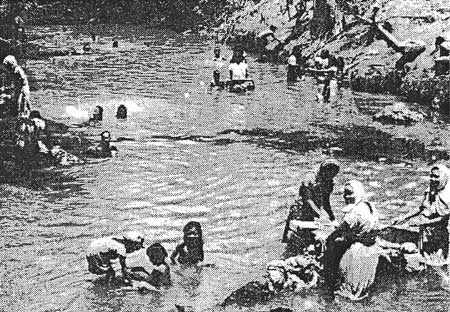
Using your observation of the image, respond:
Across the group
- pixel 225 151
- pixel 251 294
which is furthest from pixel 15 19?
pixel 251 294

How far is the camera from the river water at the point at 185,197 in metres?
10.0

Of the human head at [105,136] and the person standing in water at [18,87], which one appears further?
the human head at [105,136]

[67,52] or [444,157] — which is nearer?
[444,157]

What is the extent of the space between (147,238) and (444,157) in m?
9.60

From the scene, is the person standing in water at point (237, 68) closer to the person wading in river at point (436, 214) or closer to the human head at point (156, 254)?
the person wading in river at point (436, 214)

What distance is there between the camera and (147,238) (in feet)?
40.6

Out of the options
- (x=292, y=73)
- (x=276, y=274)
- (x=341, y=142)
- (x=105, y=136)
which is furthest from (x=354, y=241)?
(x=292, y=73)

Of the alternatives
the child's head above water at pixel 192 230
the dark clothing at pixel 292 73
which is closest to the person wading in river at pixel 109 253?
the child's head above water at pixel 192 230

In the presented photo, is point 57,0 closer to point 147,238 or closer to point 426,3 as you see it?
point 426,3

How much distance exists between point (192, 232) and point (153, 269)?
3.34 ft

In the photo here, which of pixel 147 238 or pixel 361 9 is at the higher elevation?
pixel 361 9

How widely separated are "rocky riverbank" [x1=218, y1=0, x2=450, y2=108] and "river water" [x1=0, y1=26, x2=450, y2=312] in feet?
5.86

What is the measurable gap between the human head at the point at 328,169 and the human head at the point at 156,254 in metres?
3.05

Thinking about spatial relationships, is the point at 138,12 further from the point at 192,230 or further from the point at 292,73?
the point at 192,230
